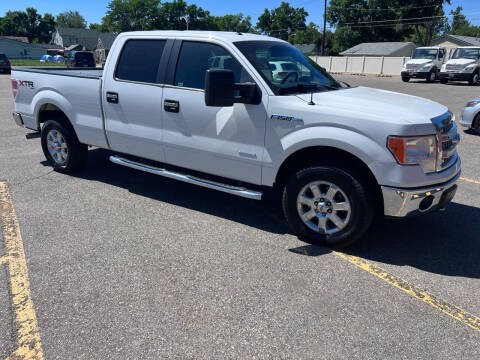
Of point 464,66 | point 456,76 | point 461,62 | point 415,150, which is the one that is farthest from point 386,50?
point 415,150

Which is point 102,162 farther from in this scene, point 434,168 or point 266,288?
point 434,168

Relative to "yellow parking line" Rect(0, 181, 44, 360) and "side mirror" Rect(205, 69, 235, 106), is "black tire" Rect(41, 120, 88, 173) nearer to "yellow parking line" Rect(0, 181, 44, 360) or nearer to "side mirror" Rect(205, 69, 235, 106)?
"yellow parking line" Rect(0, 181, 44, 360)

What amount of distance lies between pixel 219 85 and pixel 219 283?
172 cm

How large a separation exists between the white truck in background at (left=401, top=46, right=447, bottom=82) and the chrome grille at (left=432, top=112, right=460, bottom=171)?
26.5m

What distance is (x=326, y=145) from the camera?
12.0ft

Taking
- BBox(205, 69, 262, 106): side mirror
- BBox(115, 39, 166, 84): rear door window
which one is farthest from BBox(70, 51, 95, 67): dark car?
BBox(205, 69, 262, 106): side mirror

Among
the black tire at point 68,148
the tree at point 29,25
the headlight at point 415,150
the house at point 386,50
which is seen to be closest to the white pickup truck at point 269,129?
the headlight at point 415,150

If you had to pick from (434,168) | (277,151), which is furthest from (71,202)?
(434,168)

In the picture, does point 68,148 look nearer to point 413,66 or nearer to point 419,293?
point 419,293

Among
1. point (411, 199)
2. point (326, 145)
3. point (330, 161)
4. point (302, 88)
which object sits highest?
point (302, 88)

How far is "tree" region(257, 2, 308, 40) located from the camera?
109 metres

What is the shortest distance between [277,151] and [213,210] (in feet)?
4.34

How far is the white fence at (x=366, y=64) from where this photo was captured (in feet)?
139

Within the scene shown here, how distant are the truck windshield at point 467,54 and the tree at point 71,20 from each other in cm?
15056
